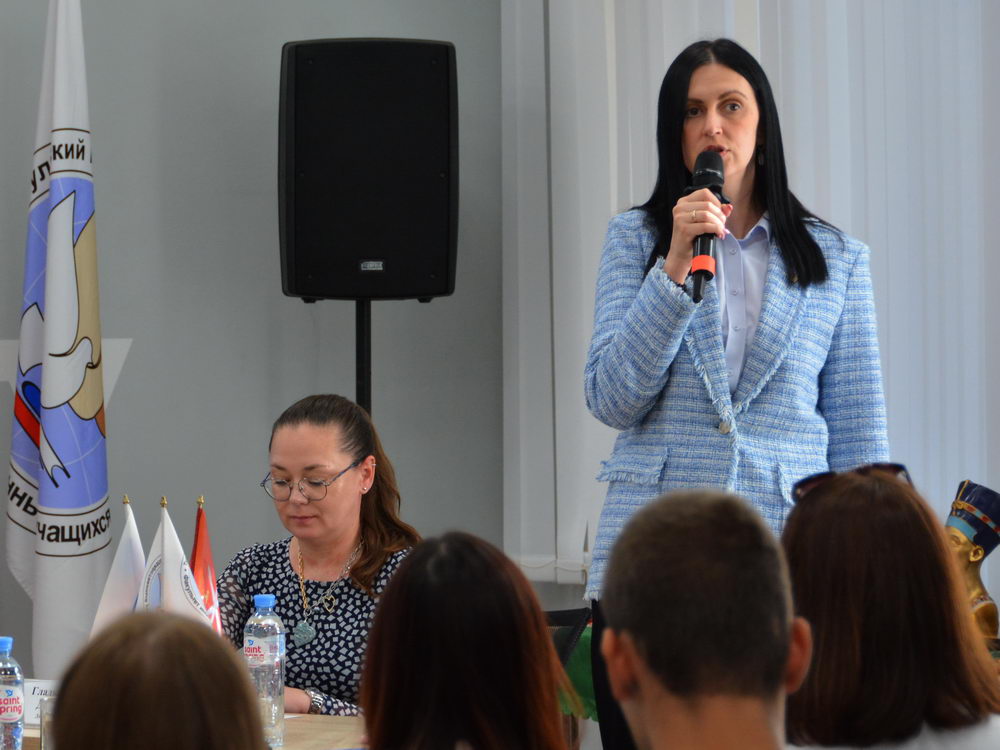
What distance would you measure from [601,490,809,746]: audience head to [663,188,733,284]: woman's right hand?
3.01 ft

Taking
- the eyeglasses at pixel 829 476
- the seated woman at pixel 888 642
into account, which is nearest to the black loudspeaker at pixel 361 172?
the eyeglasses at pixel 829 476

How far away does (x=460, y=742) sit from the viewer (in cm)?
117

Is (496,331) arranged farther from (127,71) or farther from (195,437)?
(127,71)

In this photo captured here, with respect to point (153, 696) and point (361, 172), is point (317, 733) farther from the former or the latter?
point (361, 172)

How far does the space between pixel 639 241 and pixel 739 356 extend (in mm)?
258

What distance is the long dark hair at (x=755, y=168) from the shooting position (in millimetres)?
2143

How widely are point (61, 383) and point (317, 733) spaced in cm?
190

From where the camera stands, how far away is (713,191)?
6.73 ft

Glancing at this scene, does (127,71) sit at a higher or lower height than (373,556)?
higher

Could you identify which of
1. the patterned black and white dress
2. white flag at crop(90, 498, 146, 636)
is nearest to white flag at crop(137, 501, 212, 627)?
white flag at crop(90, 498, 146, 636)

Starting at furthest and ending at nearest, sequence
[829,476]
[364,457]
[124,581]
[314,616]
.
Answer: [364,457] → [314,616] → [124,581] → [829,476]

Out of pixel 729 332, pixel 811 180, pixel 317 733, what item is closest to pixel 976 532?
pixel 729 332

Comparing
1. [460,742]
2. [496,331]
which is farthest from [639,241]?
[496,331]

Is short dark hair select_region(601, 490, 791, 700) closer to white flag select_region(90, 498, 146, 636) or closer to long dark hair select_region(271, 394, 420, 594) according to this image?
white flag select_region(90, 498, 146, 636)
